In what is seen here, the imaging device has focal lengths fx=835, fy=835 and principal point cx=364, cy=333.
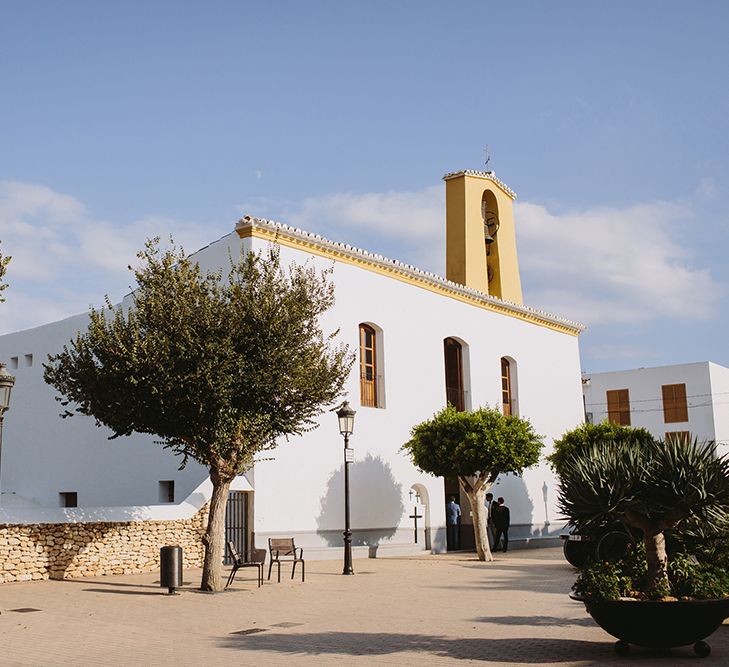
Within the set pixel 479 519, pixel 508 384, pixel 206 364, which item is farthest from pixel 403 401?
pixel 206 364

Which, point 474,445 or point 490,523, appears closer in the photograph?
point 474,445

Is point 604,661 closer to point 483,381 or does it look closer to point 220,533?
point 220,533

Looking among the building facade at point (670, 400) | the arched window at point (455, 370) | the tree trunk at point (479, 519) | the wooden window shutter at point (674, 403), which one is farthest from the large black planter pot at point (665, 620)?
the wooden window shutter at point (674, 403)

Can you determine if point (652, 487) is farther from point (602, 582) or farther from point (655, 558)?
point (602, 582)

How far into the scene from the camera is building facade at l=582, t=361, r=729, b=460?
46.8 metres

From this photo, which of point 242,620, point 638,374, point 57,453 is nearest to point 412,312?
point 57,453

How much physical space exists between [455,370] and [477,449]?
6.87 m

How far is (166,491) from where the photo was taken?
20.2 m

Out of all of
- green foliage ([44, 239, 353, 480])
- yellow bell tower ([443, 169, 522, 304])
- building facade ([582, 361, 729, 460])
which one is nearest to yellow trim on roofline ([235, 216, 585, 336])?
yellow bell tower ([443, 169, 522, 304])

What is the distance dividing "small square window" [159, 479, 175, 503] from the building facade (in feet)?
108

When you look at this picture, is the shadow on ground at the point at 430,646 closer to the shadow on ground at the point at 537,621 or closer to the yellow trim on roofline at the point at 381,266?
the shadow on ground at the point at 537,621

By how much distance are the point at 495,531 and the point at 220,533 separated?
11955 millimetres

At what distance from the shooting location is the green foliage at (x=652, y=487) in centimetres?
744

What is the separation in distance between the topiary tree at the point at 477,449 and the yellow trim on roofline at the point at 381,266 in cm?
462
